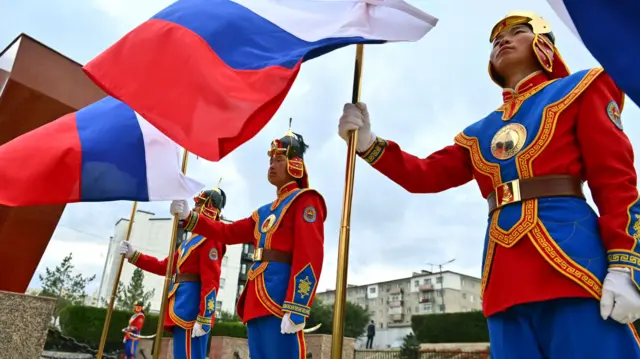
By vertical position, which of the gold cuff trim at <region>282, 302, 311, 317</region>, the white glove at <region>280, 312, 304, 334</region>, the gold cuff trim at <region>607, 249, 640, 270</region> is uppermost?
the gold cuff trim at <region>607, 249, 640, 270</region>

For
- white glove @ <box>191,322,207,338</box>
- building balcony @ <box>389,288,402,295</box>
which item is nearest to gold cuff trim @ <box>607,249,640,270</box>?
white glove @ <box>191,322,207,338</box>

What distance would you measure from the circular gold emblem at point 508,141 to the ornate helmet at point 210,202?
4984 millimetres

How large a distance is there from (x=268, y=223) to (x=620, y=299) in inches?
117

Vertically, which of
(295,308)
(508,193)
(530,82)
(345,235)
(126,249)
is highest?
(530,82)

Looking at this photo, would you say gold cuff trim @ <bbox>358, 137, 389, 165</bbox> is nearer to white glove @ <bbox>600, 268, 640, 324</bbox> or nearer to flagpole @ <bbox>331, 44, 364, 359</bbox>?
flagpole @ <bbox>331, 44, 364, 359</bbox>

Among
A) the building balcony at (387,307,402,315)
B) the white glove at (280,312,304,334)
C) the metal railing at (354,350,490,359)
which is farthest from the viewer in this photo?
the building balcony at (387,307,402,315)

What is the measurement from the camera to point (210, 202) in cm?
705

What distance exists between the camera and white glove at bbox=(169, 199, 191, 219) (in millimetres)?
5055

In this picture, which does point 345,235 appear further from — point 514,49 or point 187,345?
point 187,345

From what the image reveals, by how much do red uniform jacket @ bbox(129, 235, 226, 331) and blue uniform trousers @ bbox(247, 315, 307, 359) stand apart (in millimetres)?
1859

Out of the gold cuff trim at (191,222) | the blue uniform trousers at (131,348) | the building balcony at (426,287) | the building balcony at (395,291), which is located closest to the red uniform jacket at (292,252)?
the gold cuff trim at (191,222)

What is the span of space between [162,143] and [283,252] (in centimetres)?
159

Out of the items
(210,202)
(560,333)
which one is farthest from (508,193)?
(210,202)

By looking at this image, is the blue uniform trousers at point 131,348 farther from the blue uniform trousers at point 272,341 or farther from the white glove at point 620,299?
the white glove at point 620,299
